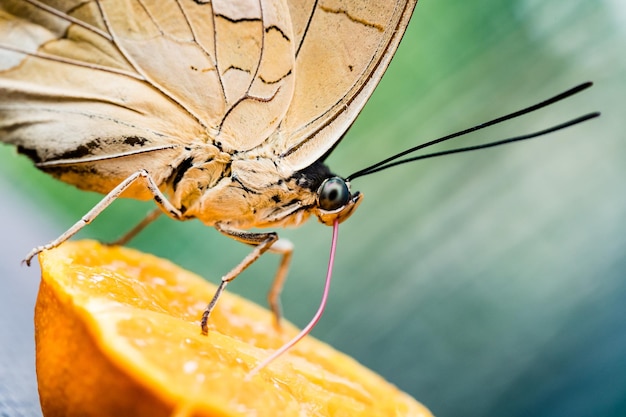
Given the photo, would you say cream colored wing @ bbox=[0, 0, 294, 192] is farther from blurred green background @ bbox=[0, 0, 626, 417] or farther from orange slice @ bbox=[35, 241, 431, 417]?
blurred green background @ bbox=[0, 0, 626, 417]

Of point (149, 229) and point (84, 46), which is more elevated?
point (149, 229)

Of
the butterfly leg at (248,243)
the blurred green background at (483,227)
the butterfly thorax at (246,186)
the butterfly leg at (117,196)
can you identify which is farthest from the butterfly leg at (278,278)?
the blurred green background at (483,227)

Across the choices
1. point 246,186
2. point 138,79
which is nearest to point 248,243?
point 246,186

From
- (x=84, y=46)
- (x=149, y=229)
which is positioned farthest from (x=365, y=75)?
(x=149, y=229)

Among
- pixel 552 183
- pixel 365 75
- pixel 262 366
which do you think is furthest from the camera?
pixel 552 183

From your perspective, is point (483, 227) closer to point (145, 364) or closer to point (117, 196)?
point (117, 196)

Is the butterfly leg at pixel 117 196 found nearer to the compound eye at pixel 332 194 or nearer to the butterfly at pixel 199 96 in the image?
the butterfly at pixel 199 96

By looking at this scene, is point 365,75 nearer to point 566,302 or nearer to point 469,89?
point 469,89
